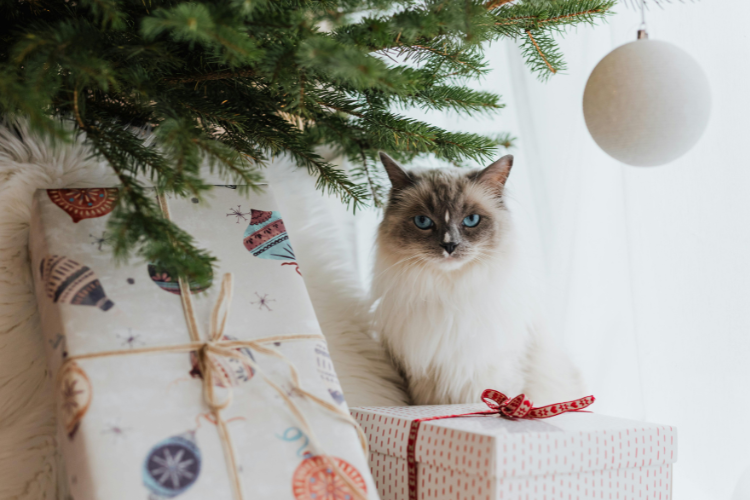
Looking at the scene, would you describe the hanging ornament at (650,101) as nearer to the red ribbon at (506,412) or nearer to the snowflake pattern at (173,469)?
the red ribbon at (506,412)

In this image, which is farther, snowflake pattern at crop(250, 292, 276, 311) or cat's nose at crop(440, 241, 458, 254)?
cat's nose at crop(440, 241, 458, 254)

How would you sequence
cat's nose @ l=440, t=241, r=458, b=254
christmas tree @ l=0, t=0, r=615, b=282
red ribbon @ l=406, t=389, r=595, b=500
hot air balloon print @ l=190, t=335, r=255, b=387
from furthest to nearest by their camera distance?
cat's nose @ l=440, t=241, r=458, b=254
red ribbon @ l=406, t=389, r=595, b=500
hot air balloon print @ l=190, t=335, r=255, b=387
christmas tree @ l=0, t=0, r=615, b=282

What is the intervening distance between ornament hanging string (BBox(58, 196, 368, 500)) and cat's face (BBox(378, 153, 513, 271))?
1.18ft

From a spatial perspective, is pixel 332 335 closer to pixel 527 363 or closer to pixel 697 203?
pixel 527 363

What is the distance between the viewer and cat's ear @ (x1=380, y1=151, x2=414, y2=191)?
1031 mm

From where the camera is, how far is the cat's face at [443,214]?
100 centimetres

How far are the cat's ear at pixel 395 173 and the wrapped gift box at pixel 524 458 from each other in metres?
0.45

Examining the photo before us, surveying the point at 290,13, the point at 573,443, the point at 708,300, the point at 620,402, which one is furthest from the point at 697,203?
the point at 290,13

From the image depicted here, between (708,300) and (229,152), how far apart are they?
97 centimetres

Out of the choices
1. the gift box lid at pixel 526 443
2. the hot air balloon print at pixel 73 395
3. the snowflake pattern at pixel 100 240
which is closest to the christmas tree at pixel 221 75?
the snowflake pattern at pixel 100 240

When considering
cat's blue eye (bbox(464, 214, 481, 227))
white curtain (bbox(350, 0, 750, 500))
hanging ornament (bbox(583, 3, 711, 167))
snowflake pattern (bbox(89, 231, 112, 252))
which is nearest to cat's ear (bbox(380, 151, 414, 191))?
cat's blue eye (bbox(464, 214, 481, 227))

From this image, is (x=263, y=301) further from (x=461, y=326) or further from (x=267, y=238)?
(x=461, y=326)

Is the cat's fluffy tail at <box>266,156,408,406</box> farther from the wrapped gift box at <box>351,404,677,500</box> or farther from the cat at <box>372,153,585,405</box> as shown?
the wrapped gift box at <box>351,404,677,500</box>

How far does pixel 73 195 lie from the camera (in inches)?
29.1
